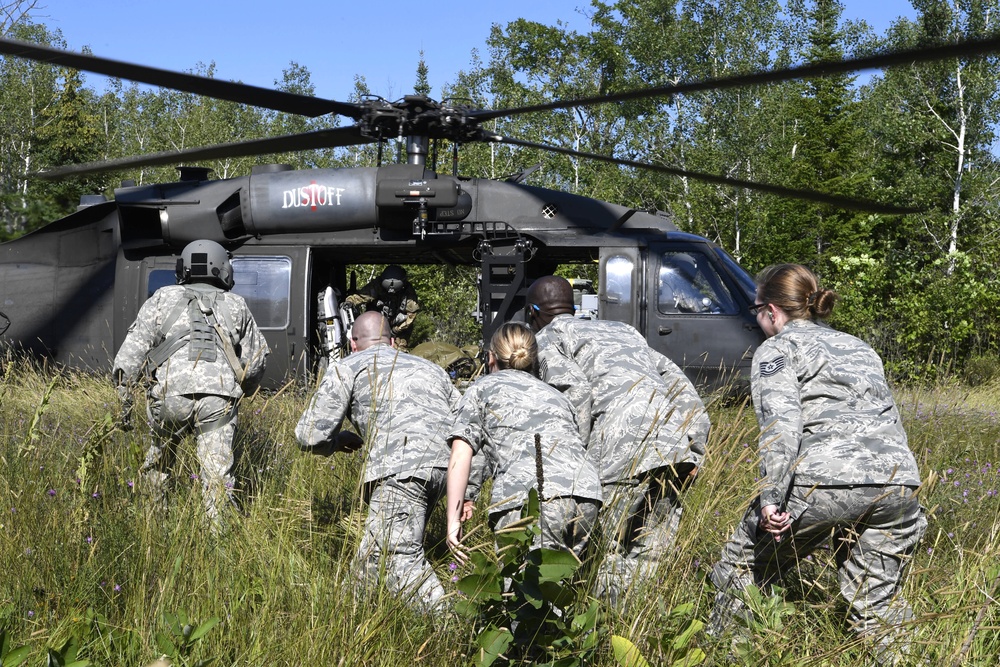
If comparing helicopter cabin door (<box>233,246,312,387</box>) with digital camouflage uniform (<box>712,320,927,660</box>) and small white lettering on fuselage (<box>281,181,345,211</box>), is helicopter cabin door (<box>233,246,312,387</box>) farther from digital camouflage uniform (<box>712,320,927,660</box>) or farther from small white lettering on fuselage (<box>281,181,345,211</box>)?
digital camouflage uniform (<box>712,320,927,660</box>)

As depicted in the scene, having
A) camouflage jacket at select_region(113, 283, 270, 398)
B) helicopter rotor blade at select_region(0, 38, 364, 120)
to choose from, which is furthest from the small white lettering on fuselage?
camouflage jacket at select_region(113, 283, 270, 398)

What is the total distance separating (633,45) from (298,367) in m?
29.1

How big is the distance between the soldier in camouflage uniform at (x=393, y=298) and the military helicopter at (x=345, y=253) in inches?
8.9

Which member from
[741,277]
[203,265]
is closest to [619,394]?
[203,265]

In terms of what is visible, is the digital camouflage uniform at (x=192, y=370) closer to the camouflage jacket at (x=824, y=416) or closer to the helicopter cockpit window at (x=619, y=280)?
the camouflage jacket at (x=824, y=416)

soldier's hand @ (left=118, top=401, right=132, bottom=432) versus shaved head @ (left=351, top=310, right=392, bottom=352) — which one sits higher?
shaved head @ (left=351, top=310, right=392, bottom=352)

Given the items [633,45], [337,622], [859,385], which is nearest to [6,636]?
[337,622]

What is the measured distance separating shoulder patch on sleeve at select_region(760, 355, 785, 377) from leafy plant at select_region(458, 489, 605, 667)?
1.16 metres

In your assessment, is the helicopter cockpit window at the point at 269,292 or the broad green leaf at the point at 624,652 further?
the helicopter cockpit window at the point at 269,292

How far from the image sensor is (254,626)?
120 inches

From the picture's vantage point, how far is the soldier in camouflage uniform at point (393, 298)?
9930 millimetres

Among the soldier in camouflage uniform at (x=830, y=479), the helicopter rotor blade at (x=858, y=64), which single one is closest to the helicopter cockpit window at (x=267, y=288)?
the helicopter rotor blade at (x=858, y=64)

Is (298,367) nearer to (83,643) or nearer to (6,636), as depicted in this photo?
(83,643)

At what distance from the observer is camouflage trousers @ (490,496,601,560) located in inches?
131
